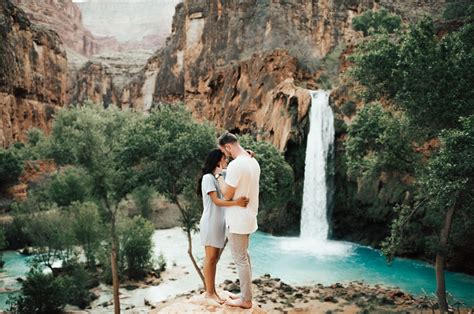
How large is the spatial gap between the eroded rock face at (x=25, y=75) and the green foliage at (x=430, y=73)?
35.0 meters

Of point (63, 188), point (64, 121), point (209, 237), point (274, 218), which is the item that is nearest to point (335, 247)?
point (274, 218)

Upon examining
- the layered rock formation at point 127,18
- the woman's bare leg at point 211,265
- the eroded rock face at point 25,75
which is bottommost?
the woman's bare leg at point 211,265

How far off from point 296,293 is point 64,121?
→ 95.0 ft

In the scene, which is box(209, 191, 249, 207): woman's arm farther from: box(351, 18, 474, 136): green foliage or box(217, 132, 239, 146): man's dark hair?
box(351, 18, 474, 136): green foliage

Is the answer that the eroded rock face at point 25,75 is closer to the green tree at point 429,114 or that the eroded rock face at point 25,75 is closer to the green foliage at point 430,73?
the green tree at point 429,114

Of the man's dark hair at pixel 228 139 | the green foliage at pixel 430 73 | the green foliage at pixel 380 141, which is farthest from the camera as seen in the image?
the green foliage at pixel 380 141

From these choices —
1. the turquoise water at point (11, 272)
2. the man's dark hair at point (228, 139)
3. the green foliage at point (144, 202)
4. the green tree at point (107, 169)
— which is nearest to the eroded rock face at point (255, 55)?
the green foliage at point (144, 202)

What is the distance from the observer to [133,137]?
43.0ft

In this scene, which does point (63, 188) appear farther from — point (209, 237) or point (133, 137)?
point (209, 237)

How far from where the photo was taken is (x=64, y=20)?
108750 mm

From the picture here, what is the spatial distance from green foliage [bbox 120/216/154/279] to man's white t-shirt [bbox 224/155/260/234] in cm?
1401

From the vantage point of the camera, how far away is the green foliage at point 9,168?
2619 cm

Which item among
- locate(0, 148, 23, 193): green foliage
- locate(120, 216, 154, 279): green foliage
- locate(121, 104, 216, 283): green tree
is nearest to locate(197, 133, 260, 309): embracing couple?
locate(121, 104, 216, 283): green tree

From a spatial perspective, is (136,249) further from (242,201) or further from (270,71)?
(270,71)
